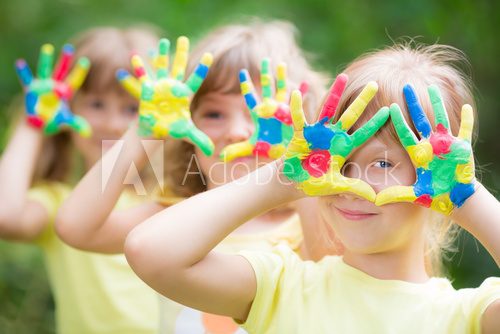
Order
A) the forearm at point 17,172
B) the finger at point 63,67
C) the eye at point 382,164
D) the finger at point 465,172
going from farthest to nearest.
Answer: the finger at point 63,67, the forearm at point 17,172, the eye at point 382,164, the finger at point 465,172

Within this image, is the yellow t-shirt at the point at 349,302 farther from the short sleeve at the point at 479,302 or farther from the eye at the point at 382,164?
the eye at the point at 382,164

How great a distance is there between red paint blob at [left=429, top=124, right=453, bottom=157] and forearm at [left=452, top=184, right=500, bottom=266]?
0.36 feet

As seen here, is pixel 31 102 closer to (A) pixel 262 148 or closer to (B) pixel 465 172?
(A) pixel 262 148

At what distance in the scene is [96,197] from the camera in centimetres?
210

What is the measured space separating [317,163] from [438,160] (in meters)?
0.24

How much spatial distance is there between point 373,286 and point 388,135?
12.8 inches

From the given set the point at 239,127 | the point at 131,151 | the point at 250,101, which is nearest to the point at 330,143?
the point at 250,101

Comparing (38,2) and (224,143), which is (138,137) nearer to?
(224,143)

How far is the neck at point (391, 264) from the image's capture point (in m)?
1.66

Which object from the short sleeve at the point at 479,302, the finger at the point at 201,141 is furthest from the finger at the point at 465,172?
the finger at the point at 201,141

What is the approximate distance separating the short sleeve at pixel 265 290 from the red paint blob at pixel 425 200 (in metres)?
0.36

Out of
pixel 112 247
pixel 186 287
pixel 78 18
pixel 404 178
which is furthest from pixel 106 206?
pixel 78 18

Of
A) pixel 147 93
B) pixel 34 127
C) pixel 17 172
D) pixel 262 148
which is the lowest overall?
pixel 17 172

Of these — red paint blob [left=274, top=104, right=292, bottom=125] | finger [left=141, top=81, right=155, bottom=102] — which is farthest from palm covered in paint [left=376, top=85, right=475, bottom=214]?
finger [left=141, top=81, right=155, bottom=102]
